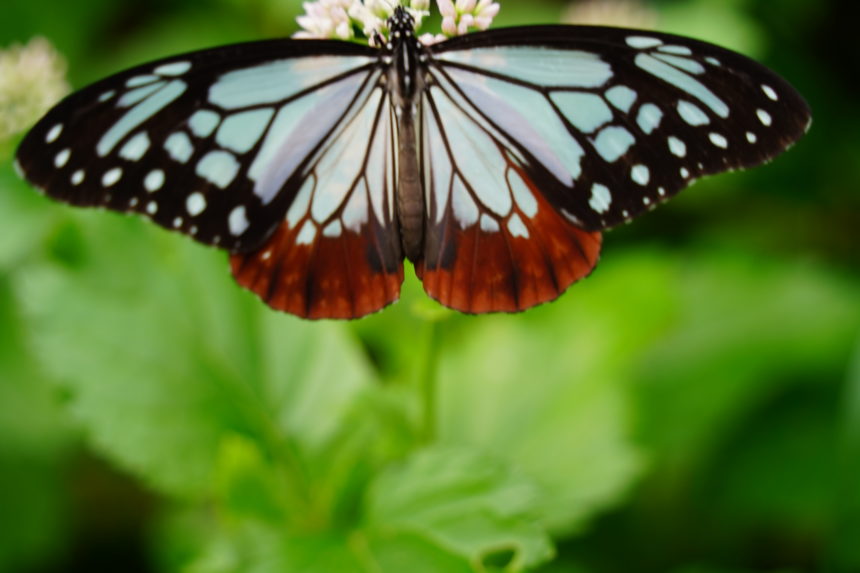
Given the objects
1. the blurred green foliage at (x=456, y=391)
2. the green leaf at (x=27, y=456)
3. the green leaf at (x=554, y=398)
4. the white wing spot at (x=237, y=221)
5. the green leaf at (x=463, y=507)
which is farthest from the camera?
the green leaf at (x=27, y=456)

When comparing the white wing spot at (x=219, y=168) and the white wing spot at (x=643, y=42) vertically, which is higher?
the white wing spot at (x=219, y=168)

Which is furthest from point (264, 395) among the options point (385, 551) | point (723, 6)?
point (723, 6)

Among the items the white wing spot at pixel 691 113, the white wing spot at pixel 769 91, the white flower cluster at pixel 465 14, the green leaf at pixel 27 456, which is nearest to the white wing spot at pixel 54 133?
the white flower cluster at pixel 465 14

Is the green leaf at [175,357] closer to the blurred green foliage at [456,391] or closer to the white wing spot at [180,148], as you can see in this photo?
the blurred green foliage at [456,391]

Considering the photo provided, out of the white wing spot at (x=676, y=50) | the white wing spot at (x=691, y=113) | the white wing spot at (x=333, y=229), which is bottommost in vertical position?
the white wing spot at (x=691, y=113)

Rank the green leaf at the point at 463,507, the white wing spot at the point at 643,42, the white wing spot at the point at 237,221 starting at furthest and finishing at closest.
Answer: the green leaf at the point at 463,507 < the white wing spot at the point at 237,221 < the white wing spot at the point at 643,42

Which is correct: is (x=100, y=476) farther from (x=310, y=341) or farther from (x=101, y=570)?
(x=310, y=341)

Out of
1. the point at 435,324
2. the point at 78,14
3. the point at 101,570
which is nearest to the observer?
the point at 435,324
